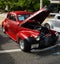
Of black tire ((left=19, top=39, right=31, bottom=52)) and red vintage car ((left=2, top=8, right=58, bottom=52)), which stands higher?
red vintage car ((left=2, top=8, right=58, bottom=52))

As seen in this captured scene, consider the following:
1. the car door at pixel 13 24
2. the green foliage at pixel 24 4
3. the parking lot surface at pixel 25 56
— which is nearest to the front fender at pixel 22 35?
the parking lot surface at pixel 25 56

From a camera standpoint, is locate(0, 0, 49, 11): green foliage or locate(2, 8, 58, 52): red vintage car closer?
locate(2, 8, 58, 52): red vintage car

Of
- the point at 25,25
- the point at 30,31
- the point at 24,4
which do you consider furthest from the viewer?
the point at 24,4

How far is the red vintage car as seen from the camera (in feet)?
33.3

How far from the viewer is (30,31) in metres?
10.7

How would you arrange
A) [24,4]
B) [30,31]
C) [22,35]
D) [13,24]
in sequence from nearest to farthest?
[22,35] < [30,31] < [13,24] < [24,4]

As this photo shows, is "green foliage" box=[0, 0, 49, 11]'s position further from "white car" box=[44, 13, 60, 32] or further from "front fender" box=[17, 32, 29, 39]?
"front fender" box=[17, 32, 29, 39]

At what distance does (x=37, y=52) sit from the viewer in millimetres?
10422

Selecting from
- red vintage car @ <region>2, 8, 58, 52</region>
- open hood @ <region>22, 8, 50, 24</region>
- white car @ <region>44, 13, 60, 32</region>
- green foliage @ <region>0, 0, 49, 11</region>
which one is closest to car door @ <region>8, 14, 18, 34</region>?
red vintage car @ <region>2, 8, 58, 52</region>

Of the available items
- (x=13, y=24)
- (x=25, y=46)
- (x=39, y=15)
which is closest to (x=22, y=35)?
(x=25, y=46)

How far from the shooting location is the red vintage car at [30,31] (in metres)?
10.1

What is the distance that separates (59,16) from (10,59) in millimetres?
6449

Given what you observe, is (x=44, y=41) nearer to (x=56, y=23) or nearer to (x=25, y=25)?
(x=25, y=25)

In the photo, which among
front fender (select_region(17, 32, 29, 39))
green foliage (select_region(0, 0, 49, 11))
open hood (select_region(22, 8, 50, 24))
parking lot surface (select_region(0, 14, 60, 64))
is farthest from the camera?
green foliage (select_region(0, 0, 49, 11))
